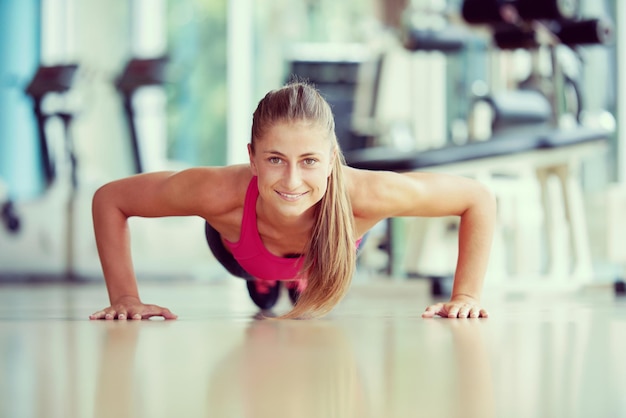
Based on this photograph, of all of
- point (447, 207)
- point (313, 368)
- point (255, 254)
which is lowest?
point (313, 368)

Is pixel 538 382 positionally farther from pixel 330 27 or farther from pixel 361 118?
pixel 330 27

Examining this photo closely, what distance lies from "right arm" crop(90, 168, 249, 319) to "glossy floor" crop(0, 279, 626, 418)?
93 millimetres

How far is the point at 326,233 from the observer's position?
1.73m

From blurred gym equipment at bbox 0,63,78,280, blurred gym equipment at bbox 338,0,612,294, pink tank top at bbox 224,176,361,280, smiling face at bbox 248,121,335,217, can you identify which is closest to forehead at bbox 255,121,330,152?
smiling face at bbox 248,121,335,217

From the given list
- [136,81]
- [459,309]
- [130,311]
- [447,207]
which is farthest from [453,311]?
[136,81]

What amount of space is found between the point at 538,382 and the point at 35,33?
5265 mm

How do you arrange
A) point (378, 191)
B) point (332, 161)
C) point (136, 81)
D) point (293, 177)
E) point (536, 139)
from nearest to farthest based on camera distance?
1. point (293, 177)
2. point (332, 161)
3. point (378, 191)
4. point (536, 139)
5. point (136, 81)

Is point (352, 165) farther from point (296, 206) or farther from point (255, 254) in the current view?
point (296, 206)

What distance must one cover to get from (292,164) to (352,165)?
2403mm

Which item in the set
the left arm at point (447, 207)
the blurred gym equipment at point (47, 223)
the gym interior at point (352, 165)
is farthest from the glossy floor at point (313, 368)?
the blurred gym equipment at point (47, 223)

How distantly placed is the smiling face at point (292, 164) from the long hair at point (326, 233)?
0.03 m

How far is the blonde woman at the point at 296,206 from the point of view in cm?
160

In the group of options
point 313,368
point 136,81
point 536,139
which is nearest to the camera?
point 313,368

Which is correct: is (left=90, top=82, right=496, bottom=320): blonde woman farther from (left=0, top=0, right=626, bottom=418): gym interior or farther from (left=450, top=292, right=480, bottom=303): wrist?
(left=0, top=0, right=626, bottom=418): gym interior
